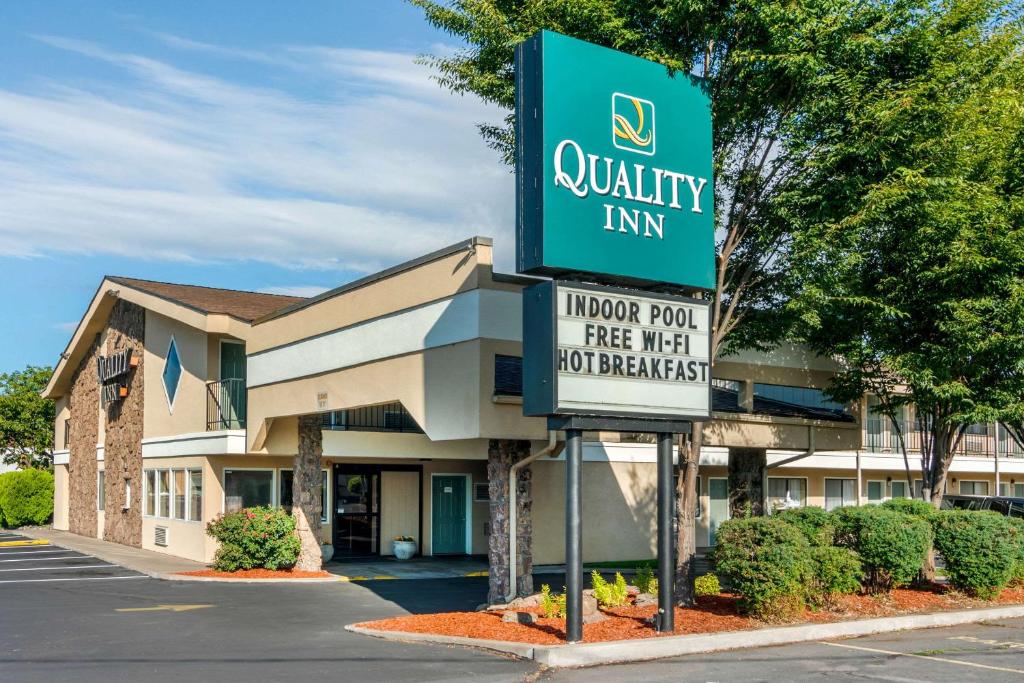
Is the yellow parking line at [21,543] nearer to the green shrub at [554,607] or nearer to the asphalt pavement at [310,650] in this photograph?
the asphalt pavement at [310,650]

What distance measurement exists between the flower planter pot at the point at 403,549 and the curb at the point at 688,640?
A: 485 inches

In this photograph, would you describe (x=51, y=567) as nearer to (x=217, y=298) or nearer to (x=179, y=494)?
(x=179, y=494)

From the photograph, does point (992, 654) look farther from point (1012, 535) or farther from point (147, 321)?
point (147, 321)

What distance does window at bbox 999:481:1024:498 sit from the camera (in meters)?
42.3

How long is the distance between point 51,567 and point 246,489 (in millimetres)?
4988

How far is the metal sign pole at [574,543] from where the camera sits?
41.9 feet

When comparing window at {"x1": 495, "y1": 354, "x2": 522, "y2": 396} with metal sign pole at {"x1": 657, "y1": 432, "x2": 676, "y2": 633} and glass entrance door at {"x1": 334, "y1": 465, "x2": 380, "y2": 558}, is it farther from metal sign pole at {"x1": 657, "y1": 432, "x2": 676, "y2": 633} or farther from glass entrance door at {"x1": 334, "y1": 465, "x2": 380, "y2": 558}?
glass entrance door at {"x1": 334, "y1": 465, "x2": 380, "y2": 558}

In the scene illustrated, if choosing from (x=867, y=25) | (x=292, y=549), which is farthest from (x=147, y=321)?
(x=867, y=25)

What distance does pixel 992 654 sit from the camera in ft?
42.6

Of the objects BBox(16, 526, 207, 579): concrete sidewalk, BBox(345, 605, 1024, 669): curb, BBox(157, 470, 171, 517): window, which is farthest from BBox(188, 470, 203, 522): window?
BBox(345, 605, 1024, 669): curb

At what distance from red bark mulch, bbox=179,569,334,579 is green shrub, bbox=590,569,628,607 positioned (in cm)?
965

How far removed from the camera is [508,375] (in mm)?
17062

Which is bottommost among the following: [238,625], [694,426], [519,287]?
[238,625]

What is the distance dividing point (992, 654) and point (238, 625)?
35.2 feet
